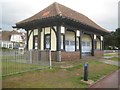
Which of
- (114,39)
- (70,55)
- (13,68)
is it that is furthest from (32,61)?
(114,39)

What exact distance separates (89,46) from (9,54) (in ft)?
60.6

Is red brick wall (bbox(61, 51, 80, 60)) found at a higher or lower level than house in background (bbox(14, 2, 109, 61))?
lower

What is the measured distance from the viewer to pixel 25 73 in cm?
1100

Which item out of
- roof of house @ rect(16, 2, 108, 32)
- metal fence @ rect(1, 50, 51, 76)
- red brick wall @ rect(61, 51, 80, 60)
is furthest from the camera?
red brick wall @ rect(61, 51, 80, 60)

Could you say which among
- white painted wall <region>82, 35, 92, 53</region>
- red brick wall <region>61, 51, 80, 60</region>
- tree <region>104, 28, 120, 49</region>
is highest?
tree <region>104, 28, 120, 49</region>

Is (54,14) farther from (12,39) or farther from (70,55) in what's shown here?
(12,39)

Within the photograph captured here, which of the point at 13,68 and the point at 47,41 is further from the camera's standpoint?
the point at 47,41

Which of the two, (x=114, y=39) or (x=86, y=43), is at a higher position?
(x=114, y=39)

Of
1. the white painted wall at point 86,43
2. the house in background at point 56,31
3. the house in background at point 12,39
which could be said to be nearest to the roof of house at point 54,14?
the house in background at point 56,31

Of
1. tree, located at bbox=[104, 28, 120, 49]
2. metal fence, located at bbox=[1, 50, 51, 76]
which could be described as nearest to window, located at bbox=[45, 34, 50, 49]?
metal fence, located at bbox=[1, 50, 51, 76]

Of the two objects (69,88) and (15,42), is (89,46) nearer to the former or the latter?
(69,88)

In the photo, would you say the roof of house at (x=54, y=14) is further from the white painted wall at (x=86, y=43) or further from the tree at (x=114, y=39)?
the tree at (x=114, y=39)

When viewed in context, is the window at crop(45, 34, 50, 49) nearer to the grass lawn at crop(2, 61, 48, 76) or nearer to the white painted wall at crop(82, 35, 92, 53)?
the grass lawn at crop(2, 61, 48, 76)

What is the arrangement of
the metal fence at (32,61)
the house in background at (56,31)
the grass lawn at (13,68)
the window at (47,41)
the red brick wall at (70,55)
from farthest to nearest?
1. the window at (47,41)
2. the red brick wall at (70,55)
3. the house in background at (56,31)
4. the metal fence at (32,61)
5. the grass lawn at (13,68)
